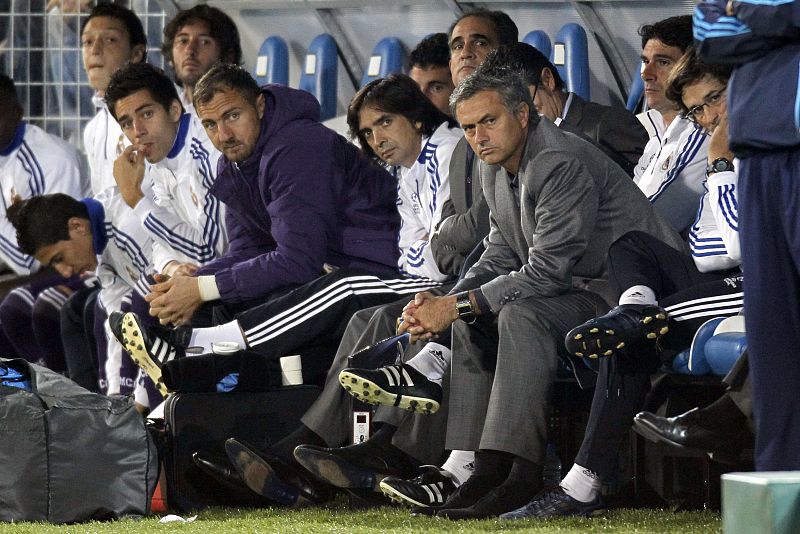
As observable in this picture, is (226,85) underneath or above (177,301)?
above

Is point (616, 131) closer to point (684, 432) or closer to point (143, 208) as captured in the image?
point (684, 432)

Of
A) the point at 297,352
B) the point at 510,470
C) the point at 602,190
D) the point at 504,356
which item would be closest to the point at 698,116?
the point at 602,190

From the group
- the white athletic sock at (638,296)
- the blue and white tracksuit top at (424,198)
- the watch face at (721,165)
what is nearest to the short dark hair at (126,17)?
the blue and white tracksuit top at (424,198)

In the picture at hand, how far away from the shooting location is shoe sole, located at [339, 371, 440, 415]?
4004 mm

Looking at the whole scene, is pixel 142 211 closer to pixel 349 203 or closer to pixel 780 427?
pixel 349 203

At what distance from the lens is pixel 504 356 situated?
3957mm

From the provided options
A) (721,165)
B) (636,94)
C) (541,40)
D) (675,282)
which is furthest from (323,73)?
(721,165)

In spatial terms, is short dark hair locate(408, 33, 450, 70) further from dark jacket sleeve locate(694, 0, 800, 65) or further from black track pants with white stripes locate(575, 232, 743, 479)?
dark jacket sleeve locate(694, 0, 800, 65)

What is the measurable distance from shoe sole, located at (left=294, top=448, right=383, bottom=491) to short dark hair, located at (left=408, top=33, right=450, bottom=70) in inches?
80.8

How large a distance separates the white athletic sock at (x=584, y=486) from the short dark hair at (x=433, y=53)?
2.32 metres

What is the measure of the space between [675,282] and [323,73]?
11.3 ft

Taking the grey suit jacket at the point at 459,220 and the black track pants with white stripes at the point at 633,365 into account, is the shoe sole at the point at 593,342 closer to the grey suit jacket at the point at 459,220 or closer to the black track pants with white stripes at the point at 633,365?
the black track pants with white stripes at the point at 633,365

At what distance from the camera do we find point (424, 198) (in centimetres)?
518

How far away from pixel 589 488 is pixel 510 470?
0.24 metres
